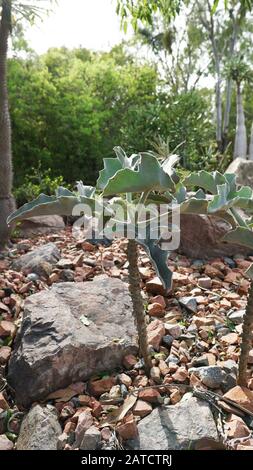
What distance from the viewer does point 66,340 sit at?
6.30 ft

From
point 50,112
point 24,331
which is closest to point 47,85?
point 50,112

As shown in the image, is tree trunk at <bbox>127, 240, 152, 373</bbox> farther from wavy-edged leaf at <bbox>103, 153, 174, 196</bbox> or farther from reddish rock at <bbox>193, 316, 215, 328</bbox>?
reddish rock at <bbox>193, 316, 215, 328</bbox>

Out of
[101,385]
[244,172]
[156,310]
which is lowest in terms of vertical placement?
[101,385]

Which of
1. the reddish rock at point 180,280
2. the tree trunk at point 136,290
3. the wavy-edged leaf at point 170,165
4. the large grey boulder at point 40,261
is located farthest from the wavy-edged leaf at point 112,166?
the large grey boulder at point 40,261

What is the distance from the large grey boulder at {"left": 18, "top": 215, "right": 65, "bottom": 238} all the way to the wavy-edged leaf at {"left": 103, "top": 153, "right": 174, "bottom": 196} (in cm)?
335

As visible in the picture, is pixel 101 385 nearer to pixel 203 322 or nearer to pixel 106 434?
pixel 106 434

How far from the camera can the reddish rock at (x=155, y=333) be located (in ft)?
6.91

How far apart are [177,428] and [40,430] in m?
0.54

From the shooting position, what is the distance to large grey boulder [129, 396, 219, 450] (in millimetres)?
1551

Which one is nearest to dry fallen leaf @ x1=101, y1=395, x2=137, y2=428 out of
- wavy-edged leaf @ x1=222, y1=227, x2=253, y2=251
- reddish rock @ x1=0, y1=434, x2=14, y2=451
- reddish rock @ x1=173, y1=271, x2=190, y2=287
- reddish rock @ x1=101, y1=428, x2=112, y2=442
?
reddish rock @ x1=101, y1=428, x2=112, y2=442

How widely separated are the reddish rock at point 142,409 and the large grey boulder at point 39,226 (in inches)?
116

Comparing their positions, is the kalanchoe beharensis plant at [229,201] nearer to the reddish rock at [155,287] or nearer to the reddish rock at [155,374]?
the reddish rock at [155,374]


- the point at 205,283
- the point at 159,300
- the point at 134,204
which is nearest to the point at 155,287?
the point at 159,300
